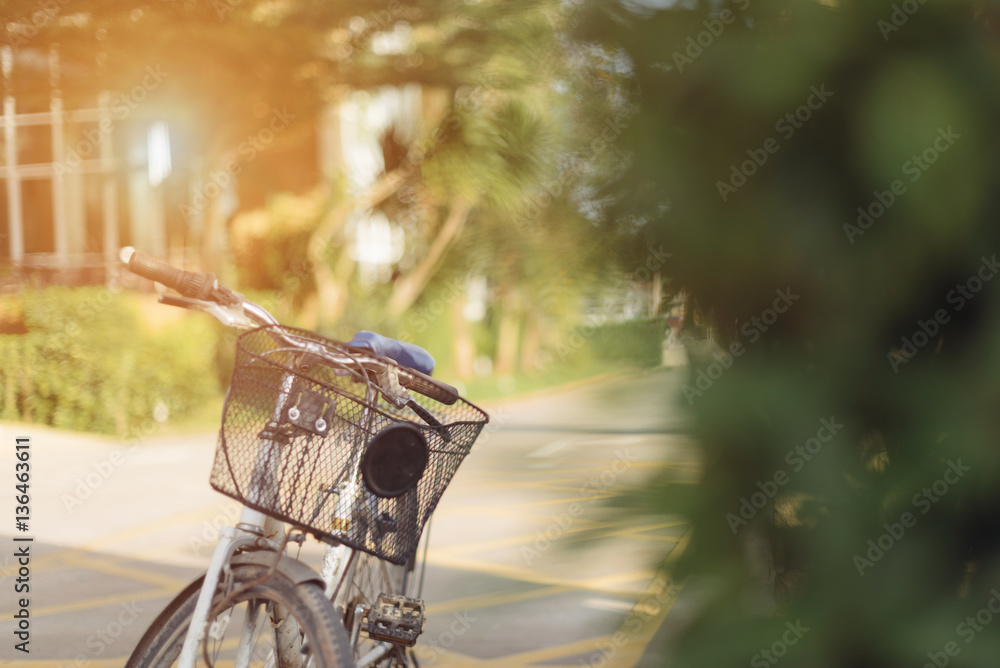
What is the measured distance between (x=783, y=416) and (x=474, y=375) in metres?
16.2

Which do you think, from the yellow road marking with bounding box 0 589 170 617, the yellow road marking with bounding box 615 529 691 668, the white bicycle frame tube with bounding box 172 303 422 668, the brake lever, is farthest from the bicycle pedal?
the yellow road marking with bounding box 0 589 170 617

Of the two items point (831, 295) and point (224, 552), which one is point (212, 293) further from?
point (831, 295)

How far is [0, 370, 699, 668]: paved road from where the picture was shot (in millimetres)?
859

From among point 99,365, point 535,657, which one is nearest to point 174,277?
point 535,657

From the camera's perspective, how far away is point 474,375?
1703cm
